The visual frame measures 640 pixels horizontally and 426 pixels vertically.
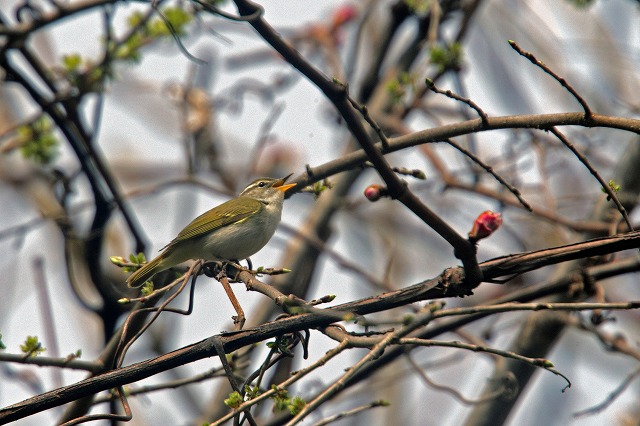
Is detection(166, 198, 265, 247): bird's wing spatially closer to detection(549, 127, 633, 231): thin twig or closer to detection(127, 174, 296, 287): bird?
detection(127, 174, 296, 287): bird

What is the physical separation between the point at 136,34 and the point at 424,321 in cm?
521

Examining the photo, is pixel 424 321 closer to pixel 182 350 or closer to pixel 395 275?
pixel 182 350

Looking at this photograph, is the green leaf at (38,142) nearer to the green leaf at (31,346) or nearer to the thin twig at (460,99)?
the green leaf at (31,346)

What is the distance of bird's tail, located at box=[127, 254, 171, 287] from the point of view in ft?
17.4

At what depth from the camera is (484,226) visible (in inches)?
112

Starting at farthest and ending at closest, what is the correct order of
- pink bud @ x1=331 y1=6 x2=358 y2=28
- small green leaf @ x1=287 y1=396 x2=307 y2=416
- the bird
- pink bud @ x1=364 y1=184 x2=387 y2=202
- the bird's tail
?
pink bud @ x1=331 y1=6 x2=358 y2=28, the bird, the bird's tail, pink bud @ x1=364 y1=184 x2=387 y2=202, small green leaf @ x1=287 y1=396 x2=307 y2=416

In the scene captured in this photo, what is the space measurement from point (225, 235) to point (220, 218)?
0.99ft

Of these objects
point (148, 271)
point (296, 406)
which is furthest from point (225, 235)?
point (296, 406)

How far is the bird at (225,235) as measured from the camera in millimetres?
5559

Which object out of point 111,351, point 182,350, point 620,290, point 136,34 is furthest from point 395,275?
point 182,350

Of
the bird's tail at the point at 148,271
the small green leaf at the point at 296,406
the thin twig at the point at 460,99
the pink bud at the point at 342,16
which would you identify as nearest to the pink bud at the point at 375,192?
the thin twig at the point at 460,99

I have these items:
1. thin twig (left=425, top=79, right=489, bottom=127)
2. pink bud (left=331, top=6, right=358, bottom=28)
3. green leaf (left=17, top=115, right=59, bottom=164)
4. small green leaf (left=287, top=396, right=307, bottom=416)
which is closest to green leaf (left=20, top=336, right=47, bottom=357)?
small green leaf (left=287, top=396, right=307, bottom=416)

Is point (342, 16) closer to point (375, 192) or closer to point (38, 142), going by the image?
point (38, 142)

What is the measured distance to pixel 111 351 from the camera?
4074mm
